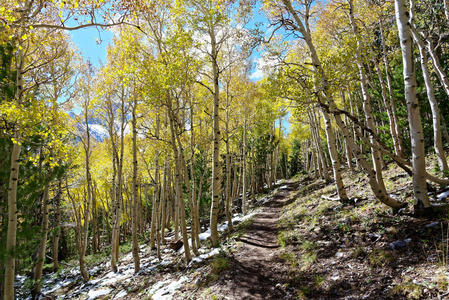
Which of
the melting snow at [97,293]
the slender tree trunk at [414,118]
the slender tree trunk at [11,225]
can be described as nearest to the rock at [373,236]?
the slender tree trunk at [414,118]

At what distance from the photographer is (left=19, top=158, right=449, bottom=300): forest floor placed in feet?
10.4

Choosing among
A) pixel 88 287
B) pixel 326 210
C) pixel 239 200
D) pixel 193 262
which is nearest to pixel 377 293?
pixel 326 210

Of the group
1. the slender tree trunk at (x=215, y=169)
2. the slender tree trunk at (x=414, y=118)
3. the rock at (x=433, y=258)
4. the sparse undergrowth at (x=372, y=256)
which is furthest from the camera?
the slender tree trunk at (x=215, y=169)

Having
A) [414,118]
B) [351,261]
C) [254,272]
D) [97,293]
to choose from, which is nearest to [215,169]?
[254,272]

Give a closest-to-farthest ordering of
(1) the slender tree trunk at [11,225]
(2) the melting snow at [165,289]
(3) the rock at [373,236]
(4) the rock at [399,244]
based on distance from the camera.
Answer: (4) the rock at [399,244] → (3) the rock at [373,236] → (1) the slender tree trunk at [11,225] → (2) the melting snow at [165,289]

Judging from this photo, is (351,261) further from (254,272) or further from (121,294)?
(121,294)

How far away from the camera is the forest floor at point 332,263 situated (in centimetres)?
318

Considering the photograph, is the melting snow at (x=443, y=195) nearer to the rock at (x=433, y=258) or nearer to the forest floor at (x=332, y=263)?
the forest floor at (x=332, y=263)

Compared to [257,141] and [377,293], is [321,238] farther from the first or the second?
[257,141]

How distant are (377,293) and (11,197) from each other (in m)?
7.33

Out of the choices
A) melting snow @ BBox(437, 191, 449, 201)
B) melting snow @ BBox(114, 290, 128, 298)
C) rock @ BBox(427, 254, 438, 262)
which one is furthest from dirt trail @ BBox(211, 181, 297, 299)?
melting snow @ BBox(114, 290, 128, 298)

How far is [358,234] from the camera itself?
482 centimetres

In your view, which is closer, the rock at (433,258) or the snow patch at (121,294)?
the rock at (433,258)

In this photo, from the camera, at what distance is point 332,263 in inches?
171
